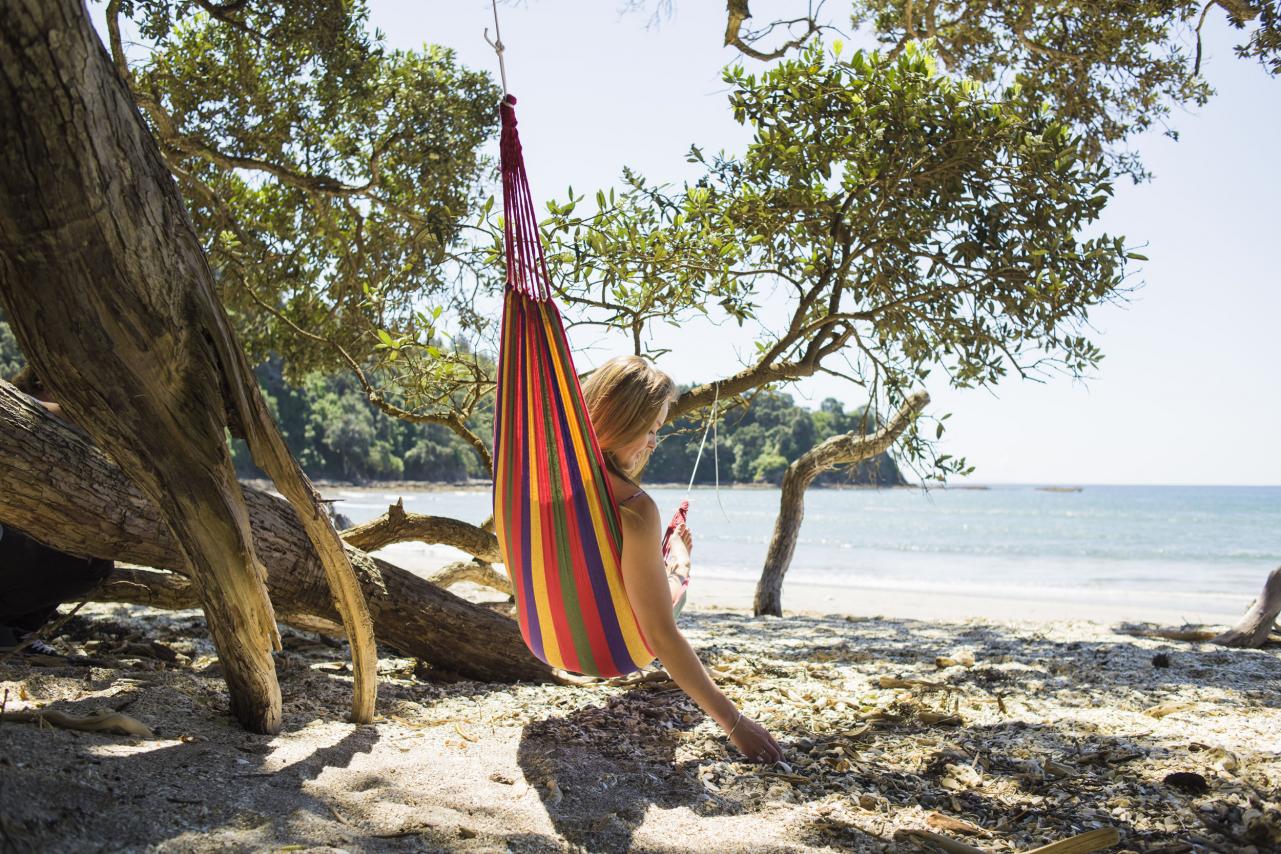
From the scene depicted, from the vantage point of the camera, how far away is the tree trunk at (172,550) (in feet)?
6.91

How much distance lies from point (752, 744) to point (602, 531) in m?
0.62

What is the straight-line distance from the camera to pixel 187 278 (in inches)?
65.9

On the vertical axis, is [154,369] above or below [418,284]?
below

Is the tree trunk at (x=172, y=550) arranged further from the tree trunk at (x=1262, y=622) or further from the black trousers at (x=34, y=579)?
the tree trunk at (x=1262, y=622)

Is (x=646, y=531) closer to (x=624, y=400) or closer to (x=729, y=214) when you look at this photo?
(x=624, y=400)

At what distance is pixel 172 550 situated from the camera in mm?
2396

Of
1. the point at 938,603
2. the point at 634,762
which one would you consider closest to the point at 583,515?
the point at 634,762

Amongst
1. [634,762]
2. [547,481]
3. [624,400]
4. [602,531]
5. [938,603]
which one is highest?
[624,400]

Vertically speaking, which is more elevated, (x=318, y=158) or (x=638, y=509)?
(x=318, y=158)

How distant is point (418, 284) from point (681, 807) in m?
3.85

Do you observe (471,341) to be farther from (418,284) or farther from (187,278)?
(187,278)

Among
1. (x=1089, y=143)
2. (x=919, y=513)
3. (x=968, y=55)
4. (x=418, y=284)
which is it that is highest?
(x=968, y=55)

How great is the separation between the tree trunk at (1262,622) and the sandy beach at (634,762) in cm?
87

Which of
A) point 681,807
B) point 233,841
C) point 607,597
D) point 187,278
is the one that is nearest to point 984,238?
point 607,597
